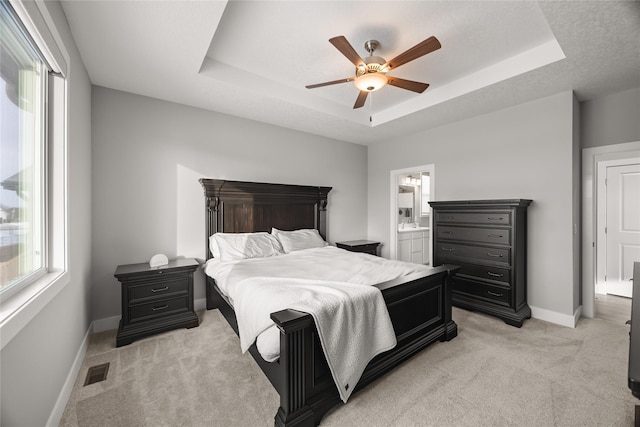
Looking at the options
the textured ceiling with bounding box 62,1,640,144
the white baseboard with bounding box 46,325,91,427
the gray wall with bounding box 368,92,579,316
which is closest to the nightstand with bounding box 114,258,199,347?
the white baseboard with bounding box 46,325,91,427

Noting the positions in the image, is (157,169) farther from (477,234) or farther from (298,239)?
(477,234)

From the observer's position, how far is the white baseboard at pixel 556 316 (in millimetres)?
2903

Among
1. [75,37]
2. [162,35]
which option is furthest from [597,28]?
[75,37]

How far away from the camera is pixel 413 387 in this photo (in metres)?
1.90

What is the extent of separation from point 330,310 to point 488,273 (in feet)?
8.26

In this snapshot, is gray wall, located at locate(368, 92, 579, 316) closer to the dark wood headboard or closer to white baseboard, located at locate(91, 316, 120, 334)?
the dark wood headboard

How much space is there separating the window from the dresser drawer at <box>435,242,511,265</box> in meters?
3.97

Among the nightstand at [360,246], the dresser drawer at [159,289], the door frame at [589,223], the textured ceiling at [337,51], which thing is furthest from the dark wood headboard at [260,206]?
the door frame at [589,223]

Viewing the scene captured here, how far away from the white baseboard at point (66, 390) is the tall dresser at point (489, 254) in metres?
3.68

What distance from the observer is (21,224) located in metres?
1.46

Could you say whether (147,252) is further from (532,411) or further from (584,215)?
(584,215)

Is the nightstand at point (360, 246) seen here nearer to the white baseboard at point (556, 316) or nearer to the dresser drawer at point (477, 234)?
the dresser drawer at point (477, 234)

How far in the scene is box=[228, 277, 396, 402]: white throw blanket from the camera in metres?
1.63

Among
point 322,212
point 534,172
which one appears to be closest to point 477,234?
point 534,172
